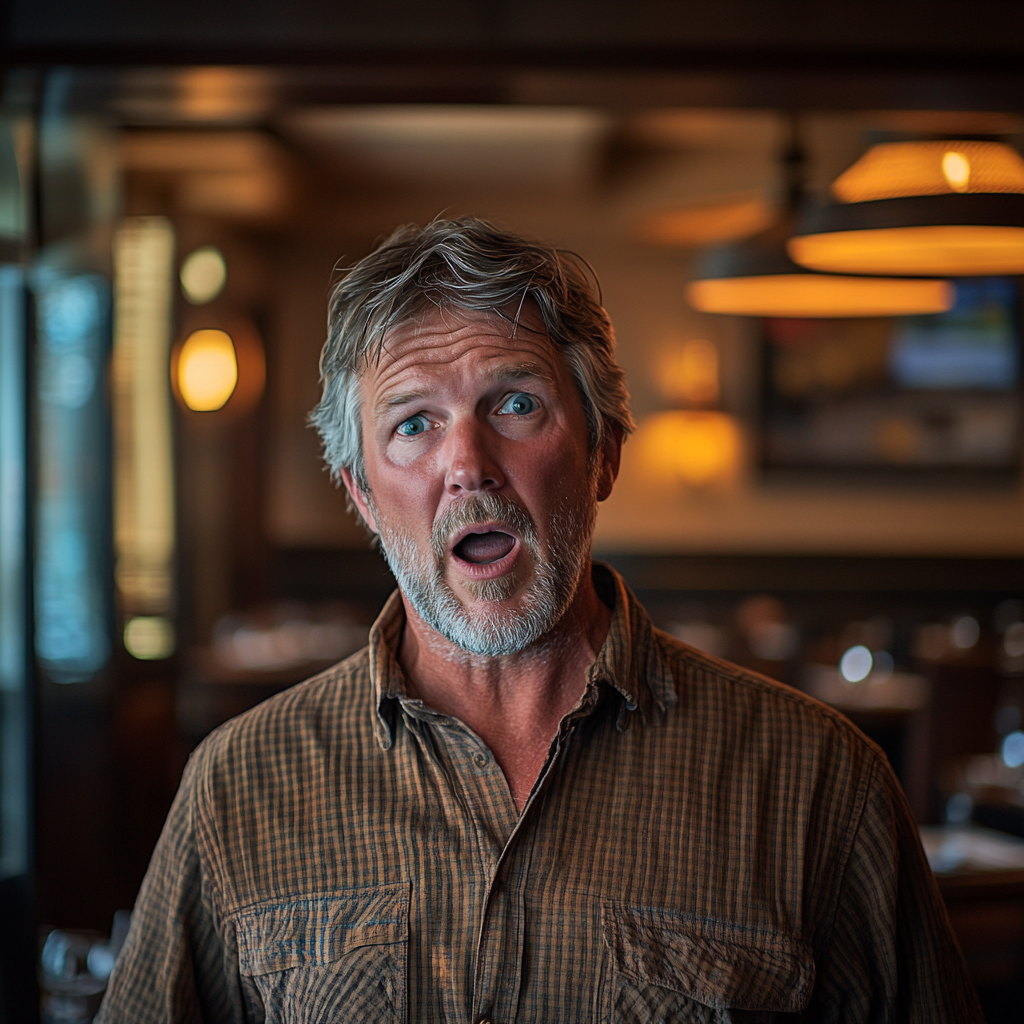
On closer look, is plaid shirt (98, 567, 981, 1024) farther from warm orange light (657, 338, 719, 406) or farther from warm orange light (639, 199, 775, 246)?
warm orange light (639, 199, 775, 246)

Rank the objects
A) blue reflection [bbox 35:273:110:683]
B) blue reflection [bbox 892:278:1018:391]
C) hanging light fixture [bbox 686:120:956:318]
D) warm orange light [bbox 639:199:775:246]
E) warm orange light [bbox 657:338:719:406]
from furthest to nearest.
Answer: blue reflection [bbox 892:278:1018:391] < warm orange light [bbox 639:199:775:246] < warm orange light [bbox 657:338:719:406] < blue reflection [bbox 35:273:110:683] < hanging light fixture [bbox 686:120:956:318]

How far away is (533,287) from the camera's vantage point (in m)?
1.43

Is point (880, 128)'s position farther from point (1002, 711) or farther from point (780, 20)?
point (1002, 711)

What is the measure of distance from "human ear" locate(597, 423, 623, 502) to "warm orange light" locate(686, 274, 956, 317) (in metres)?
1.50

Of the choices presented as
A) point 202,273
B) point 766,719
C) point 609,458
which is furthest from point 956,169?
point 202,273

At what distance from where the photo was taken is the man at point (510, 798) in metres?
1.32

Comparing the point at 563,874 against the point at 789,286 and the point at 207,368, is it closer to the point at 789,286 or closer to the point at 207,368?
the point at 789,286

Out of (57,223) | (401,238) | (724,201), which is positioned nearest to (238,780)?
(401,238)

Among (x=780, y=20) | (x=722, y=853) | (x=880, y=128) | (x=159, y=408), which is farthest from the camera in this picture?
(x=159, y=408)

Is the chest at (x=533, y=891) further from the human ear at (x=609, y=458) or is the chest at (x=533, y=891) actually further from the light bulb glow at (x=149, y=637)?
the light bulb glow at (x=149, y=637)

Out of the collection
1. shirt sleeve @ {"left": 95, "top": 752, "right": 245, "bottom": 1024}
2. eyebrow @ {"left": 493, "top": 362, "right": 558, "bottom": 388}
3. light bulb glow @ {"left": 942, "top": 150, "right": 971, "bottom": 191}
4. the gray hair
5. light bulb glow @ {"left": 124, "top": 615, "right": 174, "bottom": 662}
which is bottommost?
light bulb glow @ {"left": 124, "top": 615, "right": 174, "bottom": 662}

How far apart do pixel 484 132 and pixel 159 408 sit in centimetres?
218

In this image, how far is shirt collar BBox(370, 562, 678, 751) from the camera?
1.42 meters

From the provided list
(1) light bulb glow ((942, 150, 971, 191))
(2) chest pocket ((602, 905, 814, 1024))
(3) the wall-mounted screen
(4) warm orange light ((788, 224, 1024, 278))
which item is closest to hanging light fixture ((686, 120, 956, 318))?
(4) warm orange light ((788, 224, 1024, 278))
